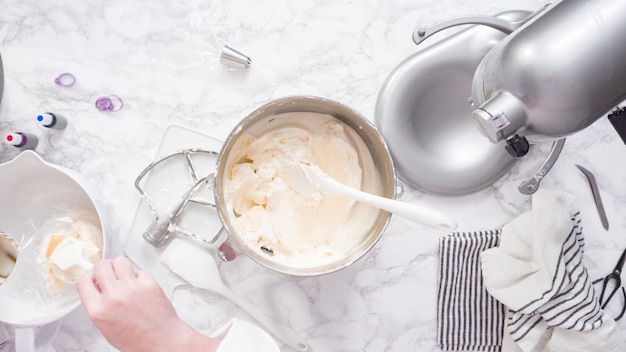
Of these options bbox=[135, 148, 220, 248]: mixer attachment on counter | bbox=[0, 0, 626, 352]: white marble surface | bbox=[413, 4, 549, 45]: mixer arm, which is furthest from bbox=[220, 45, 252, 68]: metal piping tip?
bbox=[413, 4, 549, 45]: mixer arm

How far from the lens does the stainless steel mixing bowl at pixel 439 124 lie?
745 millimetres

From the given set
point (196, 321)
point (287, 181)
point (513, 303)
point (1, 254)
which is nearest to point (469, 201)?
point (513, 303)

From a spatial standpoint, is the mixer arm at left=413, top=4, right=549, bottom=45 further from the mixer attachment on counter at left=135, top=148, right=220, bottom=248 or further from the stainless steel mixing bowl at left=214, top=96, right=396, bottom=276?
the mixer attachment on counter at left=135, top=148, right=220, bottom=248

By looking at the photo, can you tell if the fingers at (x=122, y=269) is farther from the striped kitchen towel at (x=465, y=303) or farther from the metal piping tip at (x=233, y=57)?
the striped kitchen towel at (x=465, y=303)

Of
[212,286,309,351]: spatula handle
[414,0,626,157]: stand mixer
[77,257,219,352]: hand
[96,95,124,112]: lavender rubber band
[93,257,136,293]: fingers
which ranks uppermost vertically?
[414,0,626,157]: stand mixer

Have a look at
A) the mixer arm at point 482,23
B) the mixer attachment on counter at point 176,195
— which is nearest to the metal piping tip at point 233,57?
the mixer attachment on counter at point 176,195

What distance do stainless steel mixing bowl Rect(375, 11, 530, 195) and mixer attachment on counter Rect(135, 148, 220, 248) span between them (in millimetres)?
288

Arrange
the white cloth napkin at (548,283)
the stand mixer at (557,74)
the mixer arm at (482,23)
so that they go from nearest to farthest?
the stand mixer at (557,74)
the mixer arm at (482,23)
the white cloth napkin at (548,283)

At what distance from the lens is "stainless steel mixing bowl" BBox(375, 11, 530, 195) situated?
75 centimetres

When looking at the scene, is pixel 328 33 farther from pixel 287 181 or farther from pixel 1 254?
pixel 1 254

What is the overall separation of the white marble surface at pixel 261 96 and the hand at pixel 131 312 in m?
0.13

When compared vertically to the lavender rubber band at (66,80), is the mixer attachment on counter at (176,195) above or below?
below

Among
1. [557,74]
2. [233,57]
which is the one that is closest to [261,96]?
[233,57]

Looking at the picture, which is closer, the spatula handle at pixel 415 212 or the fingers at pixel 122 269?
the spatula handle at pixel 415 212
